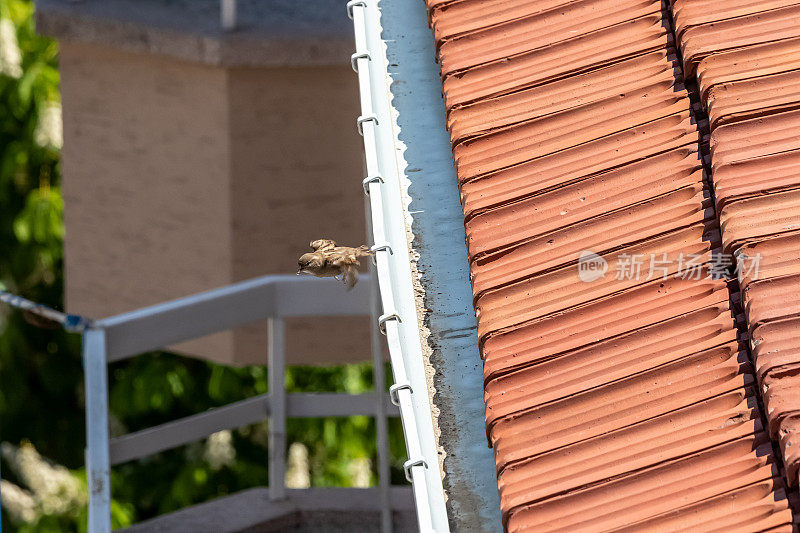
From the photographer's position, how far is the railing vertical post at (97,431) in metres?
5.34

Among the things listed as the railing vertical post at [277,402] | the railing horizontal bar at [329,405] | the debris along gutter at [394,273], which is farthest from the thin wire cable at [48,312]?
the debris along gutter at [394,273]

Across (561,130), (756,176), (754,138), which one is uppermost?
(561,130)

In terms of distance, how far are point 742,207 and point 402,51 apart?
1.53 meters

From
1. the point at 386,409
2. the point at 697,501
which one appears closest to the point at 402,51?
the point at 697,501

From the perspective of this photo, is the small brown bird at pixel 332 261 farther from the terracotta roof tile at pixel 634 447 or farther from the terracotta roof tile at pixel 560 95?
the terracotta roof tile at pixel 634 447

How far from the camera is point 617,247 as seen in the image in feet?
9.67

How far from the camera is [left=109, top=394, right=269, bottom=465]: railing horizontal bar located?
18.8 feet

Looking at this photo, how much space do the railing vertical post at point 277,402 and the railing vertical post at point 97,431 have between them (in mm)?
1247

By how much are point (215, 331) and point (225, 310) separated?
13cm

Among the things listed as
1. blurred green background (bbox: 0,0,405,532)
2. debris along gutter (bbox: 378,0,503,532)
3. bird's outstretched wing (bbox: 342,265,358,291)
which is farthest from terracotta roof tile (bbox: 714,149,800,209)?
blurred green background (bbox: 0,0,405,532)

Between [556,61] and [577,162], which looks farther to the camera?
[556,61]

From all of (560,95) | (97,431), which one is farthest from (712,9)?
(97,431)

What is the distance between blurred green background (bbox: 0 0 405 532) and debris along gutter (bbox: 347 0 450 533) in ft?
25.7

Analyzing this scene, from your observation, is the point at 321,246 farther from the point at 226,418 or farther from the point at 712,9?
the point at 226,418
